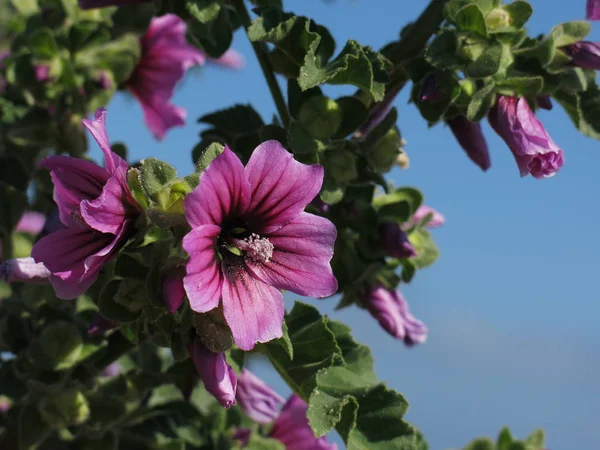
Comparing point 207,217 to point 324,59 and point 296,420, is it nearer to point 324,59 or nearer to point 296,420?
point 324,59

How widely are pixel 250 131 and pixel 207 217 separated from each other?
2.38 ft

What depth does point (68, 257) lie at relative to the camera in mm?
2020

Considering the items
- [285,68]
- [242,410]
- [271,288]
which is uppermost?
[285,68]

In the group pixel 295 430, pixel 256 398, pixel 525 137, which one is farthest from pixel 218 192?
pixel 295 430

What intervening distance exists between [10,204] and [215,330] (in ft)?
4.53

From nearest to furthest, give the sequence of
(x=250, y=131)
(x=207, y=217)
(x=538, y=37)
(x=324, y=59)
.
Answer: (x=207, y=217) < (x=324, y=59) < (x=538, y=37) < (x=250, y=131)

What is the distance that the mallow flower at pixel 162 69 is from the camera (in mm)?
3713

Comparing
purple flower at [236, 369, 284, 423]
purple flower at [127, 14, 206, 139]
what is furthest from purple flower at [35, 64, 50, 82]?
purple flower at [236, 369, 284, 423]

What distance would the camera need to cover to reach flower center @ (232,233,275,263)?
6.59ft

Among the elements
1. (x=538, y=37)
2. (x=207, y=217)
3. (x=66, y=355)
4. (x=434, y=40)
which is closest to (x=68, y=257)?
(x=207, y=217)

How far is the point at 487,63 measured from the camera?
2244mm

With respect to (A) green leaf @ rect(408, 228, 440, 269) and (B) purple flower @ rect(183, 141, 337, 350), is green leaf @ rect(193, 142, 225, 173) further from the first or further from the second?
(A) green leaf @ rect(408, 228, 440, 269)

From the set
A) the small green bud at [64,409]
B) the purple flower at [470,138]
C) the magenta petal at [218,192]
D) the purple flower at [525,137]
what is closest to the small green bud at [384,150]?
the purple flower at [470,138]

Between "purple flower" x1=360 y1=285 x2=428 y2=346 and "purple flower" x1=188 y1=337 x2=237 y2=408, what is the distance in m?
0.91
